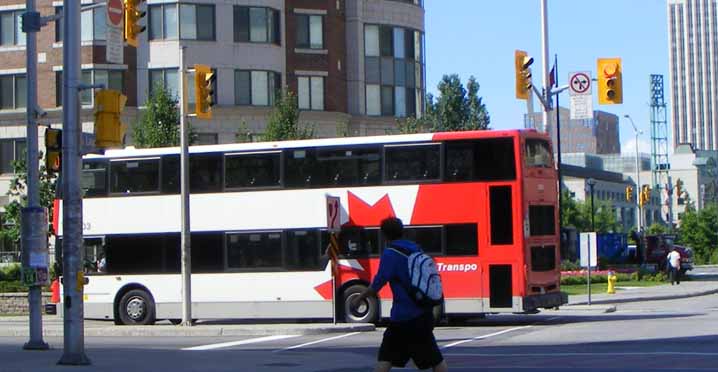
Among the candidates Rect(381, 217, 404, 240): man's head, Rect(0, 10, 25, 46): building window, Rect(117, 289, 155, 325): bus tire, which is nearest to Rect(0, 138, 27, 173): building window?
Rect(0, 10, 25, 46): building window

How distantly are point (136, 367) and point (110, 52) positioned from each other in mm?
5116

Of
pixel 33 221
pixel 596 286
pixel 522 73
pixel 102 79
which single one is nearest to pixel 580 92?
pixel 522 73

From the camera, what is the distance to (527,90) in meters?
31.4

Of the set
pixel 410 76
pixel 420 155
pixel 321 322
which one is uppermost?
pixel 410 76

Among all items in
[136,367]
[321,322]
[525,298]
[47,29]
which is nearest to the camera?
[136,367]

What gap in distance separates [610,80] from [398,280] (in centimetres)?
1919

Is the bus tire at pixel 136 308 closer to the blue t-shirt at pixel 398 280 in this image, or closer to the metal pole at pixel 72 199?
the metal pole at pixel 72 199

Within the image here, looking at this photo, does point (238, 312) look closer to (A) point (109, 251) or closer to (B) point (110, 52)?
(A) point (109, 251)

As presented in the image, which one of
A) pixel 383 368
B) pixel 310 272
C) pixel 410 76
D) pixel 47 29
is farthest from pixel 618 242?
pixel 383 368

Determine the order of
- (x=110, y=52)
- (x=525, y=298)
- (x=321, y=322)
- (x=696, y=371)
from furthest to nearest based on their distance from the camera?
(x=321, y=322) < (x=525, y=298) < (x=110, y=52) < (x=696, y=371)

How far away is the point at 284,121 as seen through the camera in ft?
155

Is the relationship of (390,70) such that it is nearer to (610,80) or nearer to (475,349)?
(610,80)

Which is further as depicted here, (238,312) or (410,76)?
(410,76)

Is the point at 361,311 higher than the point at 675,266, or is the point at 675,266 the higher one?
the point at 675,266
